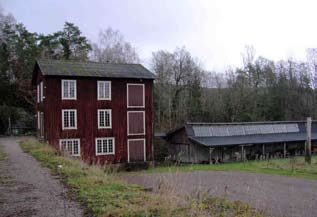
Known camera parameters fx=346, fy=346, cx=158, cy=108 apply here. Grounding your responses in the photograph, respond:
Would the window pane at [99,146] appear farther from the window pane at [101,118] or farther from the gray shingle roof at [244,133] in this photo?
the gray shingle roof at [244,133]

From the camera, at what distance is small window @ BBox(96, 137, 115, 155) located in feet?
92.0

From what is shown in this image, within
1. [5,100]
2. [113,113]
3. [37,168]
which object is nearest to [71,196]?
[37,168]

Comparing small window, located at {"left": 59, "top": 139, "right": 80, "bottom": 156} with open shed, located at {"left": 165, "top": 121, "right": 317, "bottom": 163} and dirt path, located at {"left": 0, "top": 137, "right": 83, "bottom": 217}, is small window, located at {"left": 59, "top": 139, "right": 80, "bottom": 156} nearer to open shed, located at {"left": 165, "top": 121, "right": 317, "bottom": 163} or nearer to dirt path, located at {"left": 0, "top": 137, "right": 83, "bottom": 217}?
open shed, located at {"left": 165, "top": 121, "right": 317, "bottom": 163}

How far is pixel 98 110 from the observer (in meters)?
27.9

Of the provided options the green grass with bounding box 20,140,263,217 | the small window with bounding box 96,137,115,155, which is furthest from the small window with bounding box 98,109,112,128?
the green grass with bounding box 20,140,263,217

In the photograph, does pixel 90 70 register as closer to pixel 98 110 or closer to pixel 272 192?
pixel 98 110

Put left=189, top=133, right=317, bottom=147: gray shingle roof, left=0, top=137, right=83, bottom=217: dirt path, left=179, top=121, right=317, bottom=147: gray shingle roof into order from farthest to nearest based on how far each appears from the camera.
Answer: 1. left=179, top=121, right=317, bottom=147: gray shingle roof
2. left=189, top=133, right=317, bottom=147: gray shingle roof
3. left=0, top=137, right=83, bottom=217: dirt path

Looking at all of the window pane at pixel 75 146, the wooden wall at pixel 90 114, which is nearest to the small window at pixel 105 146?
the wooden wall at pixel 90 114

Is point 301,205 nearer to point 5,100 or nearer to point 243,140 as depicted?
point 243,140

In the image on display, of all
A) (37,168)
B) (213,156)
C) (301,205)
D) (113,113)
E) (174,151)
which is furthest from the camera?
(174,151)

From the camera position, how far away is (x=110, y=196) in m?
6.77

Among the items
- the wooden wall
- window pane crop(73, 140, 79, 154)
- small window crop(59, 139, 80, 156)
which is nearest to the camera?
the wooden wall

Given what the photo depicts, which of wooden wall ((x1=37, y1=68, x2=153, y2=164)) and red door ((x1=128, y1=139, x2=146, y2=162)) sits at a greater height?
wooden wall ((x1=37, y1=68, x2=153, y2=164))

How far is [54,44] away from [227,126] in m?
25.0
